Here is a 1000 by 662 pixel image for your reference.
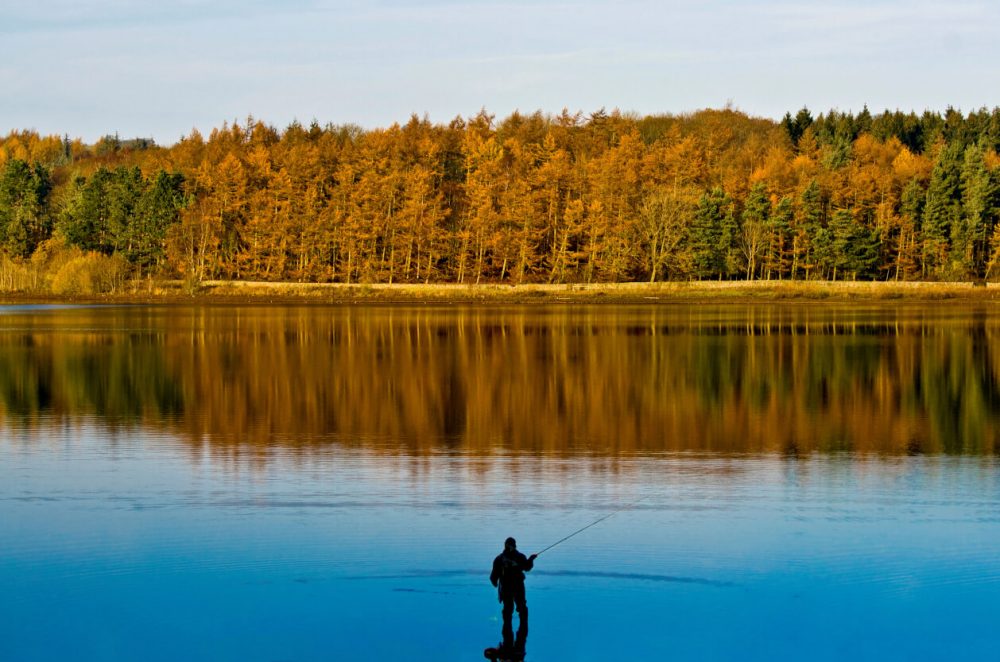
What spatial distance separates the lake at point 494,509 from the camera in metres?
10.4

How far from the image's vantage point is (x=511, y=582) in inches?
385

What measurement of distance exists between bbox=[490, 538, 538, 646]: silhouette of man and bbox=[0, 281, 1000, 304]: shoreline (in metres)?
71.2

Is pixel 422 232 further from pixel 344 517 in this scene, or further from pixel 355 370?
pixel 344 517

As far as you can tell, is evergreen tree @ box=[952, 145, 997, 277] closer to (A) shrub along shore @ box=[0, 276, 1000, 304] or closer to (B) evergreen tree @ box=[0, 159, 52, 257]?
(A) shrub along shore @ box=[0, 276, 1000, 304]

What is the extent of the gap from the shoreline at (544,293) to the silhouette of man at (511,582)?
7121cm

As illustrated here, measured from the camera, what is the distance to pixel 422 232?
298ft

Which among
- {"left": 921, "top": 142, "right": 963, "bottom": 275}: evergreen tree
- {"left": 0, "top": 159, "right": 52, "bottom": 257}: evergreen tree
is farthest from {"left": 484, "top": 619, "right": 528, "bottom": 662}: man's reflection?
{"left": 0, "top": 159, "right": 52, "bottom": 257}: evergreen tree

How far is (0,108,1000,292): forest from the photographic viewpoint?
285 ft

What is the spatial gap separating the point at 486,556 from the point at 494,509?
223 centimetres

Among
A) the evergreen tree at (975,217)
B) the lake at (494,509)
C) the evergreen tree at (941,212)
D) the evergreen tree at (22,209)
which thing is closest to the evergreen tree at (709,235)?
the evergreen tree at (941,212)

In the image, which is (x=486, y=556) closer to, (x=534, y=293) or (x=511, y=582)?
(x=511, y=582)

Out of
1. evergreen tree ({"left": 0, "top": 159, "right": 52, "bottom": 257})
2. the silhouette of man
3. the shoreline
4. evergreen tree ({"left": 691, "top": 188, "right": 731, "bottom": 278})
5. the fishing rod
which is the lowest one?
the fishing rod

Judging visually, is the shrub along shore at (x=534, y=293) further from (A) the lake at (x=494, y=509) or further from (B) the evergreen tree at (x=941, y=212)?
(A) the lake at (x=494, y=509)

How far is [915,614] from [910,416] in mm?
13419
